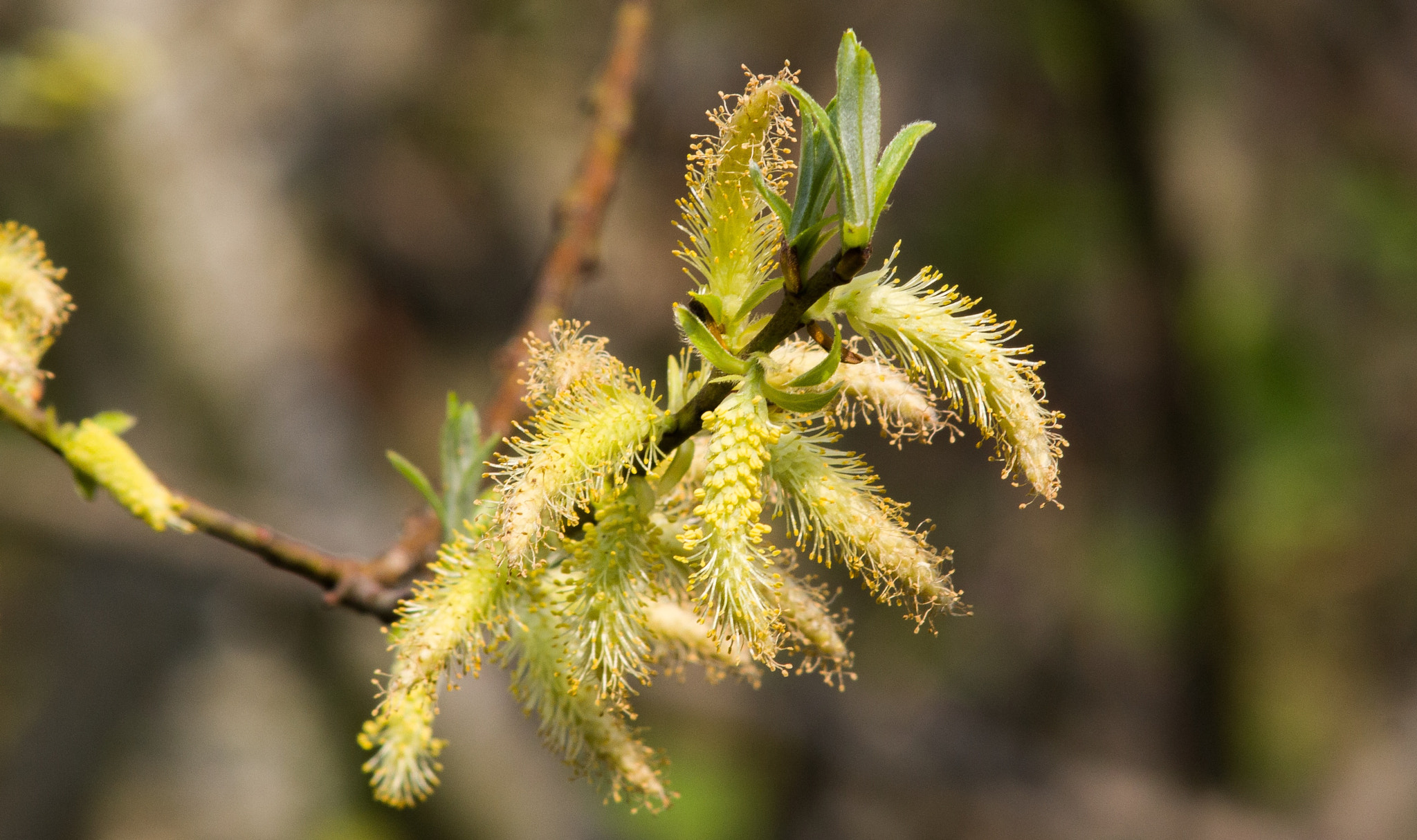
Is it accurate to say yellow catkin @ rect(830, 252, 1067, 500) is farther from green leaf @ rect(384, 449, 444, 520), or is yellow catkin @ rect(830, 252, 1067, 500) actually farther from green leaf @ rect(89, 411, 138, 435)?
green leaf @ rect(89, 411, 138, 435)

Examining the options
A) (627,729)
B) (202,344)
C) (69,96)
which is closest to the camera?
(627,729)

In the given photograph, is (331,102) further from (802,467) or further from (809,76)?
(802,467)

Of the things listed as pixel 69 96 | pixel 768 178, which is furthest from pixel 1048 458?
pixel 69 96

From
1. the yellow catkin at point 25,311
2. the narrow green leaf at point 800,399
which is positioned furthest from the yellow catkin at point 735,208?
the yellow catkin at point 25,311

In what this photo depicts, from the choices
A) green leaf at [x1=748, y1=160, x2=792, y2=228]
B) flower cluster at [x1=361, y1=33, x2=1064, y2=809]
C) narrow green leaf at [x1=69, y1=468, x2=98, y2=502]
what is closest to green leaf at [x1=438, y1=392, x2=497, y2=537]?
flower cluster at [x1=361, y1=33, x2=1064, y2=809]

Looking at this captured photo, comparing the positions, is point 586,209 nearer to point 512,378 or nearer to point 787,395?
point 512,378

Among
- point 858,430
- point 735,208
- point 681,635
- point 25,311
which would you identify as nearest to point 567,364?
point 735,208

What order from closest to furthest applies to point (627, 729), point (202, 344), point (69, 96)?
point (627, 729), point (69, 96), point (202, 344)
